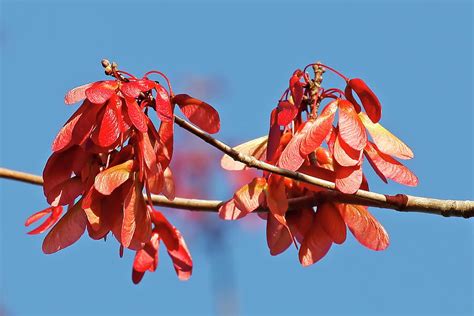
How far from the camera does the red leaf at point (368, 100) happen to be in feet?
7.71

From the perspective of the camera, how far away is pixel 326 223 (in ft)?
7.93

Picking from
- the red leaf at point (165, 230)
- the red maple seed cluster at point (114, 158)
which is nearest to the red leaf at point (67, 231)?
the red maple seed cluster at point (114, 158)

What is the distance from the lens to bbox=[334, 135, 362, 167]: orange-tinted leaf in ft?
7.34

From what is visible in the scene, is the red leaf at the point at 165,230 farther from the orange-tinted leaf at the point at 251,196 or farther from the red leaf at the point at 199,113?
the red leaf at the point at 199,113

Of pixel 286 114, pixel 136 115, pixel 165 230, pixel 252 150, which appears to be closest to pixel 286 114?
pixel 286 114

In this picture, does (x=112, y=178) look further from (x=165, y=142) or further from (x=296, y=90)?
(x=296, y=90)

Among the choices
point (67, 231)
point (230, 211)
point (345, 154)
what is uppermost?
point (345, 154)

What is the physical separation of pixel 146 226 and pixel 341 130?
0.53 meters

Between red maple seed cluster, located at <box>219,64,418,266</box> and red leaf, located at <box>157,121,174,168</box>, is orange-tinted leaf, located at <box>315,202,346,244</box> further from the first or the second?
red leaf, located at <box>157,121,174,168</box>

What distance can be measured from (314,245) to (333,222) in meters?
0.08

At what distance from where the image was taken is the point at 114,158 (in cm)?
219

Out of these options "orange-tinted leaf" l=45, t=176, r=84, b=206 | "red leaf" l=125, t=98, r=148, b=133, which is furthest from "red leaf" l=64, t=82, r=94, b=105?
"orange-tinted leaf" l=45, t=176, r=84, b=206

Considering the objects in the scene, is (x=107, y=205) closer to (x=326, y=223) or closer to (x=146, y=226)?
(x=146, y=226)

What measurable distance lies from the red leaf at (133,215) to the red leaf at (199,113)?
0.65 ft
